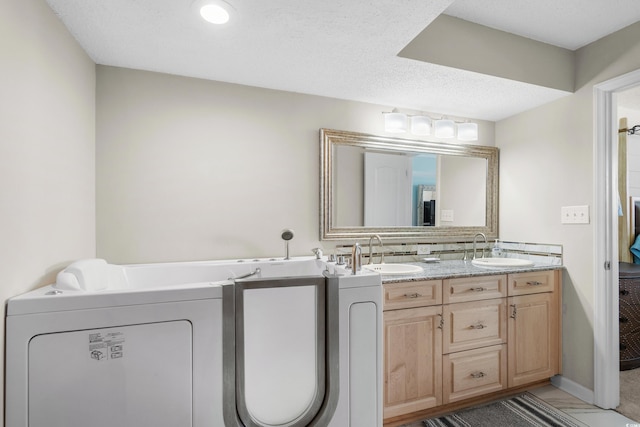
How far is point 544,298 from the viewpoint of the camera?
225cm

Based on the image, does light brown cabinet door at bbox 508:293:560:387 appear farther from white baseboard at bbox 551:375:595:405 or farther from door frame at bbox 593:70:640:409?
door frame at bbox 593:70:640:409

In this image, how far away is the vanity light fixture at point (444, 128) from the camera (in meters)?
2.60

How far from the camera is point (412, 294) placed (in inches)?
73.9

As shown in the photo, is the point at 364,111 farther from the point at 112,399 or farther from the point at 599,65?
the point at 112,399

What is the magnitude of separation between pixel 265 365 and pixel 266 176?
4.11 ft

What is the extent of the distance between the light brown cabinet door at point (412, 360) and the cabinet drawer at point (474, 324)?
0.08 meters

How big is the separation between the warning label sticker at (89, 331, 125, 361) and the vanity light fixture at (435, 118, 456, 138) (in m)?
2.53

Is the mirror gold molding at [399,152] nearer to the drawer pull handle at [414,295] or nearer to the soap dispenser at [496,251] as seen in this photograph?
the soap dispenser at [496,251]

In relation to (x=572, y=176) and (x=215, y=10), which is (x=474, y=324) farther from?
(x=215, y=10)

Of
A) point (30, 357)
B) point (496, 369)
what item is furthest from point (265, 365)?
point (496, 369)

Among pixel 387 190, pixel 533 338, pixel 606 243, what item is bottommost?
pixel 533 338

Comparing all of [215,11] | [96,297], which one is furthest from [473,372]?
[215,11]

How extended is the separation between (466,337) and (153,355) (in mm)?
1792

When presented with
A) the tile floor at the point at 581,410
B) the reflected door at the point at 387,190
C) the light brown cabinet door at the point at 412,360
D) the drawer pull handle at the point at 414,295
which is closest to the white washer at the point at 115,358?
the light brown cabinet door at the point at 412,360
